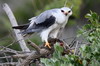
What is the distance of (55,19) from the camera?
13.3 ft

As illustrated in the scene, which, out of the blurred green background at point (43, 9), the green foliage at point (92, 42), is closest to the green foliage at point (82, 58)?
the green foliage at point (92, 42)

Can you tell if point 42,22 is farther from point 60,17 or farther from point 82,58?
point 82,58

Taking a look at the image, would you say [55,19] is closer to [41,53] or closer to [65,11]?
[65,11]

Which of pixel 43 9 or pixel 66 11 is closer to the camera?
pixel 66 11

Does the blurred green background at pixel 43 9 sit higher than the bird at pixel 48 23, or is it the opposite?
the bird at pixel 48 23

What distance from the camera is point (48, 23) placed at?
4102 mm

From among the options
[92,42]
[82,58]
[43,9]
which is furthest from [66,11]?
[43,9]

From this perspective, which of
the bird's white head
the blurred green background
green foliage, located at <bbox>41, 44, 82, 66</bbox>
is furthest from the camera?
the blurred green background

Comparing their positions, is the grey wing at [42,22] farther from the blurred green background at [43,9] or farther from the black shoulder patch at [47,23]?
the blurred green background at [43,9]

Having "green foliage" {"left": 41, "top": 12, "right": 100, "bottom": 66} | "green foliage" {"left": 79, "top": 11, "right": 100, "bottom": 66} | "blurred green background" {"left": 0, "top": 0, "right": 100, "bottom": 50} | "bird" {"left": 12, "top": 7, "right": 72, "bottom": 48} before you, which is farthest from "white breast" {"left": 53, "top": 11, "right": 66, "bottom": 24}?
"blurred green background" {"left": 0, "top": 0, "right": 100, "bottom": 50}

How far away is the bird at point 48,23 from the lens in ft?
13.2

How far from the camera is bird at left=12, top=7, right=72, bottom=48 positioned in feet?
13.2

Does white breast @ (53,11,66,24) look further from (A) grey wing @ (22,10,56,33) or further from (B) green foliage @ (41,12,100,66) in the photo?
(B) green foliage @ (41,12,100,66)

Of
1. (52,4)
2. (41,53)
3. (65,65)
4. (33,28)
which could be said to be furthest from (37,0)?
(65,65)
